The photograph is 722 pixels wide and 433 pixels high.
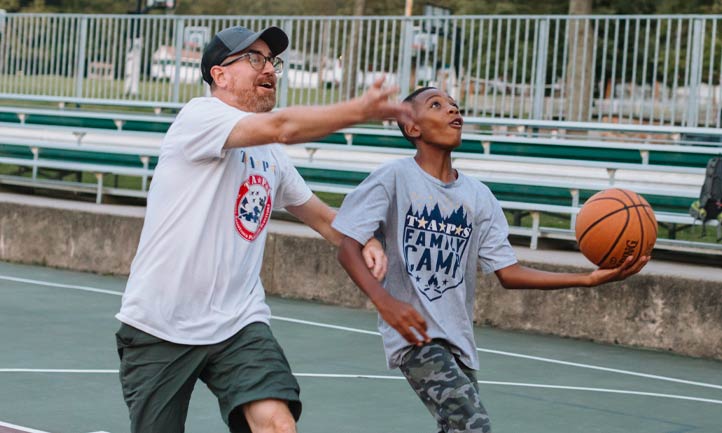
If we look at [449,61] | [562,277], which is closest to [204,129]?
[562,277]

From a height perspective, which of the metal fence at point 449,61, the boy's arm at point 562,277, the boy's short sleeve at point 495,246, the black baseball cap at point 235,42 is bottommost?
the boy's arm at point 562,277

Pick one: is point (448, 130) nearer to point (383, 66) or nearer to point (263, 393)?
point (263, 393)

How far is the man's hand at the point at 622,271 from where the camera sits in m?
5.17

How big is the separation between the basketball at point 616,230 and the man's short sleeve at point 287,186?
4.04 ft

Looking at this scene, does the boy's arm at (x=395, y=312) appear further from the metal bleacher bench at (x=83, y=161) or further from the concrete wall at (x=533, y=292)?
the metal bleacher bench at (x=83, y=161)

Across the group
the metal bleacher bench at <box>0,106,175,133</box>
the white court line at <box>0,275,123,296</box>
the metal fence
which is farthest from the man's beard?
the metal bleacher bench at <box>0,106,175,133</box>

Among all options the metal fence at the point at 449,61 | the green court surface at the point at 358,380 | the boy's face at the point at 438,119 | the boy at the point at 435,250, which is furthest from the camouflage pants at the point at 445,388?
the metal fence at the point at 449,61

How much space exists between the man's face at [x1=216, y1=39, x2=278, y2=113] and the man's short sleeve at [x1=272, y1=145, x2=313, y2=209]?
255 millimetres

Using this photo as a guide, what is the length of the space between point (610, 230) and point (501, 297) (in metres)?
6.48

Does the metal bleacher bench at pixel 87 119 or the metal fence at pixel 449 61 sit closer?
the metal fence at pixel 449 61

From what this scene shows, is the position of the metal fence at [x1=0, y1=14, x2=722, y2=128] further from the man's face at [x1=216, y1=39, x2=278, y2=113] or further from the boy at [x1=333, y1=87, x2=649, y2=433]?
the man's face at [x1=216, y1=39, x2=278, y2=113]

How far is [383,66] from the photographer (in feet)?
50.3

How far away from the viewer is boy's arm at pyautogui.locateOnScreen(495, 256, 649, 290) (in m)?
5.14

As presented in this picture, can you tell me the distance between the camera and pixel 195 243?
451 cm
